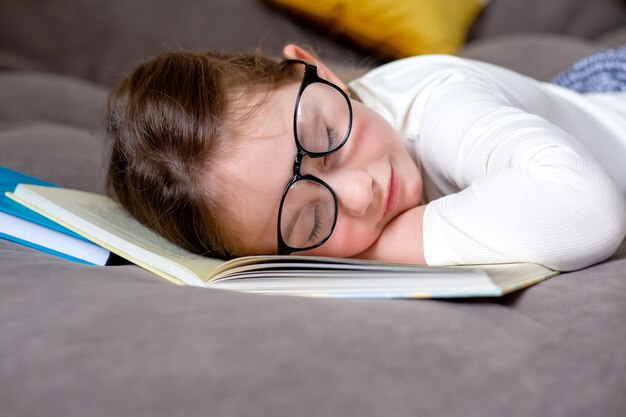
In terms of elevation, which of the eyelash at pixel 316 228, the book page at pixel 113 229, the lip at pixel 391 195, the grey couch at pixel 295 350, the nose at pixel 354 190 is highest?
the grey couch at pixel 295 350

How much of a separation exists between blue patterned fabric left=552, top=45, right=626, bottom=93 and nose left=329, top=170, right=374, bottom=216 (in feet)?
2.38

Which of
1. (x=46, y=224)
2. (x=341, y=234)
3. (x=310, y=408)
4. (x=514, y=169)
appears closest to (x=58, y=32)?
(x=46, y=224)

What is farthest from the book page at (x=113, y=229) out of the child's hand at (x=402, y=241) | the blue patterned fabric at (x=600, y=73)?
the blue patterned fabric at (x=600, y=73)

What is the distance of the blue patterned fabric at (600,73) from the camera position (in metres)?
1.32

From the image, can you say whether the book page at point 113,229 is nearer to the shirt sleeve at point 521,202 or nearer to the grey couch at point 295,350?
the grey couch at point 295,350

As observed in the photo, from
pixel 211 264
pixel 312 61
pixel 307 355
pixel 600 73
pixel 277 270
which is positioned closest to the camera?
pixel 307 355

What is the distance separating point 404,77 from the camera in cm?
119

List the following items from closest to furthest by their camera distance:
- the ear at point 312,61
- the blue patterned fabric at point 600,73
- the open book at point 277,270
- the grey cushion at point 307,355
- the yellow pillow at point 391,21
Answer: the grey cushion at point 307,355 < the open book at point 277,270 < the ear at point 312,61 < the blue patterned fabric at point 600,73 < the yellow pillow at point 391,21

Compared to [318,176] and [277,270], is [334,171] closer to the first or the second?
[318,176]

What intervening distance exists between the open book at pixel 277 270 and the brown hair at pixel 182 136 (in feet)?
0.12

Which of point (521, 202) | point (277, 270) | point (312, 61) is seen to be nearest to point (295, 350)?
point (277, 270)

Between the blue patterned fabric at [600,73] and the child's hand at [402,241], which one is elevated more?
the blue patterned fabric at [600,73]

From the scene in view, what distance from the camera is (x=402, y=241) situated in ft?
2.99

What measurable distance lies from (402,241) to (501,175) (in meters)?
0.18
